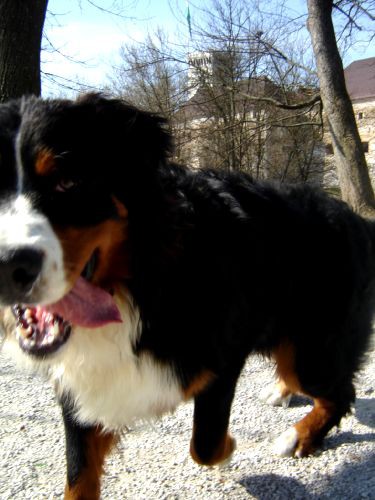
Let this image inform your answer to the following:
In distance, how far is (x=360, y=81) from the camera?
1249 inches

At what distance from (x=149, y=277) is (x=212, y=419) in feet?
2.45

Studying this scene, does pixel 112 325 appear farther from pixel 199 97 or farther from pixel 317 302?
pixel 199 97

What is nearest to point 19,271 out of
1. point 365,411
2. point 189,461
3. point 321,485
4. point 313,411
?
point 189,461

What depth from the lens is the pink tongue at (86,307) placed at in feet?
5.31

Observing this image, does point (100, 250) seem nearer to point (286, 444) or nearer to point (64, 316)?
point (64, 316)

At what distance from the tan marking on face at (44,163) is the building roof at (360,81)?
29.7 m

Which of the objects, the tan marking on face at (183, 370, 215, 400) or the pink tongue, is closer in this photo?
the pink tongue

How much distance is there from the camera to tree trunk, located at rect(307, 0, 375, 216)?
7.61 metres

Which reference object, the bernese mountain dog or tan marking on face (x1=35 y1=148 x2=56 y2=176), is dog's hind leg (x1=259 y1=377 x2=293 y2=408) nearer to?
the bernese mountain dog

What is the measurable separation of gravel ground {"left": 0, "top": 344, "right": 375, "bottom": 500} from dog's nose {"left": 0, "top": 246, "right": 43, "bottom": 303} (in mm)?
1200

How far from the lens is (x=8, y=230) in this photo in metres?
1.39

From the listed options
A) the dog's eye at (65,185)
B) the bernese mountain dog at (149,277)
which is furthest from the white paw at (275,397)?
the dog's eye at (65,185)

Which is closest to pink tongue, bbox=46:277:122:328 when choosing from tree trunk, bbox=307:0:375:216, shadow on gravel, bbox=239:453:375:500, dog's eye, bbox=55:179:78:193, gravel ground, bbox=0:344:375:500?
dog's eye, bbox=55:179:78:193

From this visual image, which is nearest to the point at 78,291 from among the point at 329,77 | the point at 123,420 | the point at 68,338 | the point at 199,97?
the point at 68,338
